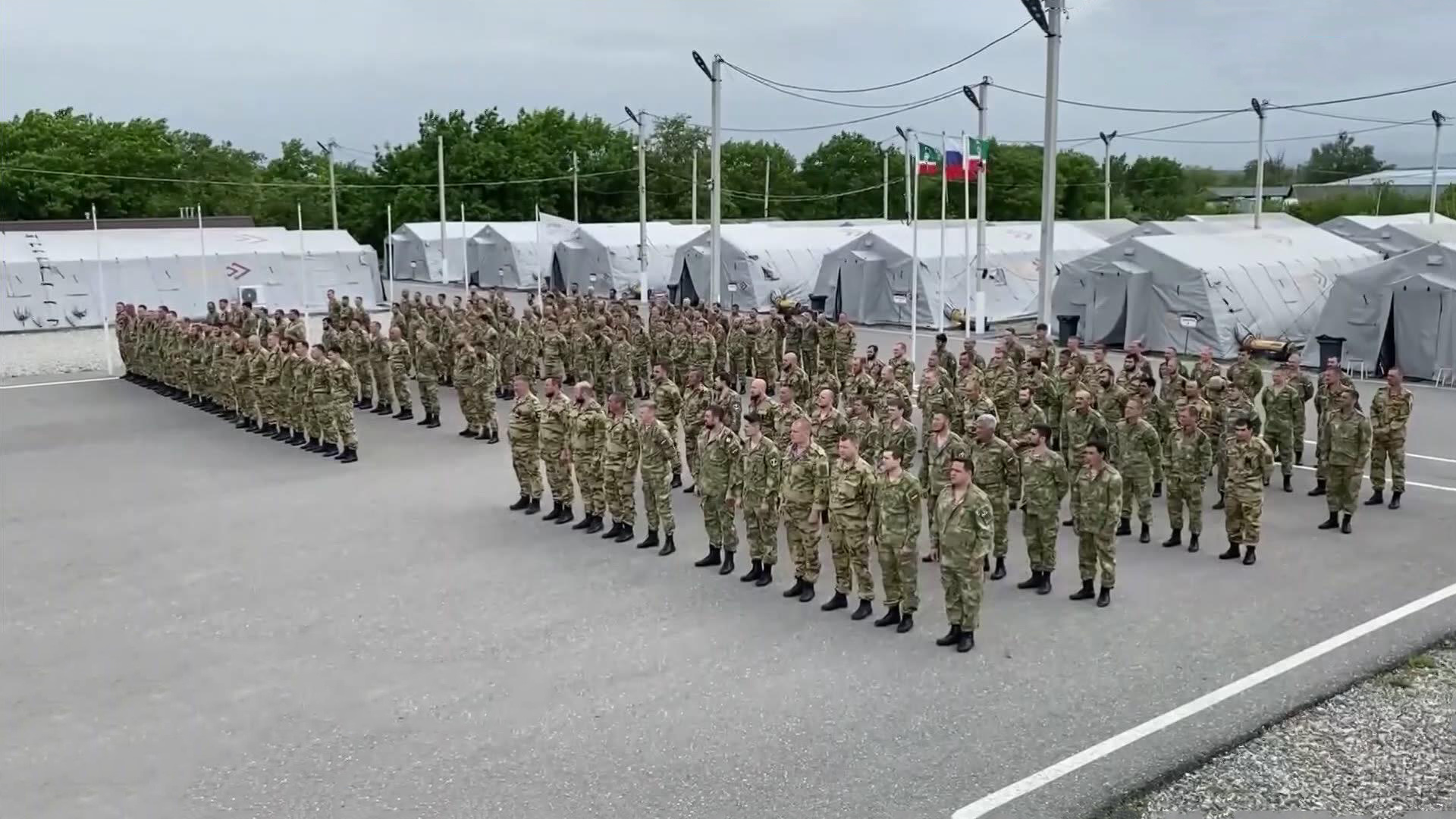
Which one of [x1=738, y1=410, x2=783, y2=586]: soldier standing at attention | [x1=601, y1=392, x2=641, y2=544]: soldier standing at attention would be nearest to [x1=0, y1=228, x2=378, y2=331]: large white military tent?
[x1=601, y1=392, x2=641, y2=544]: soldier standing at attention

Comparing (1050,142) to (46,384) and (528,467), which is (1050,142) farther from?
(46,384)

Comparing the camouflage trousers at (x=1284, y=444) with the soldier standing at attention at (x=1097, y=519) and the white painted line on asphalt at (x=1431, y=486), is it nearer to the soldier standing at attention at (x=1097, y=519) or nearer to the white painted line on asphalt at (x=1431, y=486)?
the white painted line on asphalt at (x=1431, y=486)

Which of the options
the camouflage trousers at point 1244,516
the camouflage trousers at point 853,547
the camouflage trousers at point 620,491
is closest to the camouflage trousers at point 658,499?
the camouflage trousers at point 620,491

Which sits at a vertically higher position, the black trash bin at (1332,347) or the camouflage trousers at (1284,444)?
the black trash bin at (1332,347)

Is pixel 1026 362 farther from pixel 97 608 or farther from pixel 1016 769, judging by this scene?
pixel 97 608

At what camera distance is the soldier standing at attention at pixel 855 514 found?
9.66 meters

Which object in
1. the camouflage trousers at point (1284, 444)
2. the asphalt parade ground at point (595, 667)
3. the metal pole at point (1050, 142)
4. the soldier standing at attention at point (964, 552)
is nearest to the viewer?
the asphalt parade ground at point (595, 667)

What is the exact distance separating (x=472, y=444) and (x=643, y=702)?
31.4 feet

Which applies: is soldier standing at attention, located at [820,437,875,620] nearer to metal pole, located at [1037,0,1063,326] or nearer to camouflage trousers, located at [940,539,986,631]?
camouflage trousers, located at [940,539,986,631]

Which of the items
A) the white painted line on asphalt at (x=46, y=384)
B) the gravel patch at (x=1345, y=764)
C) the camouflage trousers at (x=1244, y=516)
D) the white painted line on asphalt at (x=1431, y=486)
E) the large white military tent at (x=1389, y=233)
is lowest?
the gravel patch at (x=1345, y=764)

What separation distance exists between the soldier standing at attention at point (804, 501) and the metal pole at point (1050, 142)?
10627 mm

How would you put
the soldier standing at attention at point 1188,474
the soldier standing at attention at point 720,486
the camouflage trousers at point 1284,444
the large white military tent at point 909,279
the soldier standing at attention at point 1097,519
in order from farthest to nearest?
the large white military tent at point 909,279
the camouflage trousers at point 1284,444
the soldier standing at attention at point 1188,474
the soldier standing at attention at point 720,486
the soldier standing at attention at point 1097,519

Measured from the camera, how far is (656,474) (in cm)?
1175

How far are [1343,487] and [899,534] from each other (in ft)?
18.4
